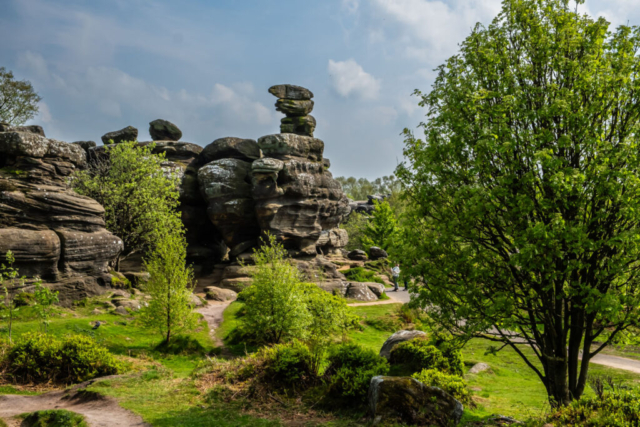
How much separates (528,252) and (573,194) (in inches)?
79.7

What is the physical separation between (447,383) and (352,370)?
317 centimetres

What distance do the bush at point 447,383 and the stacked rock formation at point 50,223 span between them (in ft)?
77.8

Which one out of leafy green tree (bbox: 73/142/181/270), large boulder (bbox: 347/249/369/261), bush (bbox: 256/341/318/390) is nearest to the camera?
bush (bbox: 256/341/318/390)

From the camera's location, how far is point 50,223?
27094 millimetres

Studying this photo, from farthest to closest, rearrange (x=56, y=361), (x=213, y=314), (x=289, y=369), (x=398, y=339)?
(x=213, y=314) → (x=398, y=339) → (x=56, y=361) → (x=289, y=369)

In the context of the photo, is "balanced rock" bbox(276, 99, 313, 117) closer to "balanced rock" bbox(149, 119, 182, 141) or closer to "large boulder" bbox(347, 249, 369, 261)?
"balanced rock" bbox(149, 119, 182, 141)

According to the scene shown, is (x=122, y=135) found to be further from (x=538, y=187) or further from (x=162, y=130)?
(x=538, y=187)

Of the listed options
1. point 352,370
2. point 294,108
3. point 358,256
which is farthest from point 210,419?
point 358,256

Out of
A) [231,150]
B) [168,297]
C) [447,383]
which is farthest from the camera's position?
[231,150]

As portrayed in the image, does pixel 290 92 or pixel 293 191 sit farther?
pixel 290 92

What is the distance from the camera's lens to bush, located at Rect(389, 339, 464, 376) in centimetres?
1598

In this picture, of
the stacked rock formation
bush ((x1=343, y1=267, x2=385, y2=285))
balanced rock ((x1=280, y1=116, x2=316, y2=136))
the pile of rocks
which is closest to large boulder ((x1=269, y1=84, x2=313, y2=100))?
the pile of rocks

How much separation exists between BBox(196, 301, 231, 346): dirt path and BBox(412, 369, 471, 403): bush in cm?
1426

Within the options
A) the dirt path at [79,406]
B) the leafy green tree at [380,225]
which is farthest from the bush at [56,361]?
the leafy green tree at [380,225]
